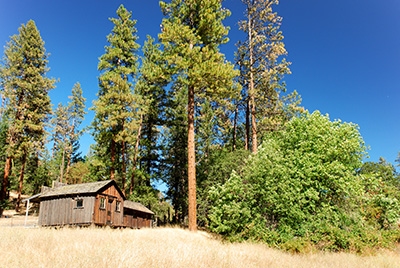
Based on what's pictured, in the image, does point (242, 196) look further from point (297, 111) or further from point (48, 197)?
point (48, 197)

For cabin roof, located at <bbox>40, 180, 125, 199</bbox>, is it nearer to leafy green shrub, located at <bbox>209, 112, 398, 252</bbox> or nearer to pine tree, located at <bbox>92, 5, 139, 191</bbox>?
pine tree, located at <bbox>92, 5, 139, 191</bbox>

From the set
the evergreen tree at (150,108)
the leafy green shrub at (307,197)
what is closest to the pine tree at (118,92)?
the evergreen tree at (150,108)

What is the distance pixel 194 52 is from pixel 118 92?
13393 mm

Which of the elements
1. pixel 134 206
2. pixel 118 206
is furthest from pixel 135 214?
pixel 118 206

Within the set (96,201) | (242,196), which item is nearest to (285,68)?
(242,196)

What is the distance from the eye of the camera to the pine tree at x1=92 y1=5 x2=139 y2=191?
25.8 m

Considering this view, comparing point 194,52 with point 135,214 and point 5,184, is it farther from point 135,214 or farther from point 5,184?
point 5,184

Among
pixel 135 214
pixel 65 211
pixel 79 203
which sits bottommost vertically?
pixel 135 214

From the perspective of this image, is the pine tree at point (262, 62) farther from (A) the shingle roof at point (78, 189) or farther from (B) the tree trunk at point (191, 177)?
(A) the shingle roof at point (78, 189)

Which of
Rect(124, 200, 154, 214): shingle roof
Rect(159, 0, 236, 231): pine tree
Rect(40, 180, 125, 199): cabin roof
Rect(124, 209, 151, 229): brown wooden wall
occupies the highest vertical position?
Rect(159, 0, 236, 231): pine tree

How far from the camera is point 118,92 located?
87.5 ft

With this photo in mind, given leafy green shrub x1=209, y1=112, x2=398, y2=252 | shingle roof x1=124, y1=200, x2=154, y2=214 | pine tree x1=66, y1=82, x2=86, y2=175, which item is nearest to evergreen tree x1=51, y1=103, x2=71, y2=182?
pine tree x1=66, y1=82, x2=86, y2=175

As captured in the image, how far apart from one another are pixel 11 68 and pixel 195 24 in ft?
80.2

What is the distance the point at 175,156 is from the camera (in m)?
30.9
